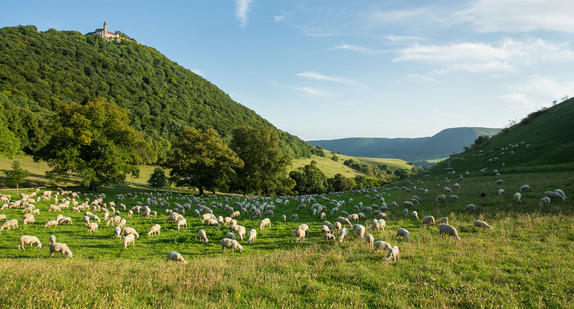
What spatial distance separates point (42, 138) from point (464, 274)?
289 feet

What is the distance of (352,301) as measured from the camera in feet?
21.4

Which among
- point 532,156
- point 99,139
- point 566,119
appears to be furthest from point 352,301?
point 566,119

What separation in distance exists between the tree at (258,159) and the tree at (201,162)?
7036 millimetres

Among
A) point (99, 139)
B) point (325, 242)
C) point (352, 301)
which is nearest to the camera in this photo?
point (352, 301)

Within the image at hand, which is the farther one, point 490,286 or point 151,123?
point 151,123

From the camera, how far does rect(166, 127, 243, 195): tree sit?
142 feet

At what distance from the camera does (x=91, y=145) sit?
3553 cm

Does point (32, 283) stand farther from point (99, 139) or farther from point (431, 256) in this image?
point (99, 139)

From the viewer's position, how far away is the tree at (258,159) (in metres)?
51.5

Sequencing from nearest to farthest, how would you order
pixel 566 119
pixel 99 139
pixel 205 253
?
pixel 205 253 → pixel 99 139 → pixel 566 119

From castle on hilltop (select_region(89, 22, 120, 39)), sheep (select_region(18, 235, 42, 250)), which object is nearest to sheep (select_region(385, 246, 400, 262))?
sheep (select_region(18, 235, 42, 250))

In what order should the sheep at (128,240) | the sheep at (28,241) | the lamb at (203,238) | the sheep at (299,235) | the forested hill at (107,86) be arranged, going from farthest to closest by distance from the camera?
the forested hill at (107,86)
the lamb at (203,238)
the sheep at (299,235)
the sheep at (128,240)
the sheep at (28,241)

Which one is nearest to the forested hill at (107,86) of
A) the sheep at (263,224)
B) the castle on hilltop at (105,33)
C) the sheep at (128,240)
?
the castle on hilltop at (105,33)

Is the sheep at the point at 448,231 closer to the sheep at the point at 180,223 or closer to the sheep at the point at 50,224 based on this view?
the sheep at the point at 180,223
